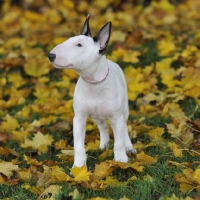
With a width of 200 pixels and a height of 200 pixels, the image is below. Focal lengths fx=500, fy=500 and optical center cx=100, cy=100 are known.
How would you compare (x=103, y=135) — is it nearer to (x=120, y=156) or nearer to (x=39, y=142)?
(x=120, y=156)

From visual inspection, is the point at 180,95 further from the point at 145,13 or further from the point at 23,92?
the point at 145,13

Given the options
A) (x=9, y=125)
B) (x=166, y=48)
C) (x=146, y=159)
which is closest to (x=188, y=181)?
(x=146, y=159)

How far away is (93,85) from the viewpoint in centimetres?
347

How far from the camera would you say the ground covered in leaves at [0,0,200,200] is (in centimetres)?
321

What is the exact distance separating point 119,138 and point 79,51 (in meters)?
0.74

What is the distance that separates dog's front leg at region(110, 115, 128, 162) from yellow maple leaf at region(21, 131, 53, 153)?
2.32 ft

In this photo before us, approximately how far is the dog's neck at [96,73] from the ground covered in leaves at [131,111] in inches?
22.4

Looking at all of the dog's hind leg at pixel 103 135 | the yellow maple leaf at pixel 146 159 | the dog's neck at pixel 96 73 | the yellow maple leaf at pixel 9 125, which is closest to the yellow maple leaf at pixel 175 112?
the dog's hind leg at pixel 103 135

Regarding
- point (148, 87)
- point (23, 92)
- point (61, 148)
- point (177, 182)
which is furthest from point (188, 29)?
point (177, 182)

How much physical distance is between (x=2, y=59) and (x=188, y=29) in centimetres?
266

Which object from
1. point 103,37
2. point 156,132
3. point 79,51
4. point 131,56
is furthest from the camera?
point 131,56

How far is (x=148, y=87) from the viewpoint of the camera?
525cm

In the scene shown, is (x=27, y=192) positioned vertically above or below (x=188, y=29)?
below

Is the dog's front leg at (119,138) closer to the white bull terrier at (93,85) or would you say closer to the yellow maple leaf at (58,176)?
the white bull terrier at (93,85)
